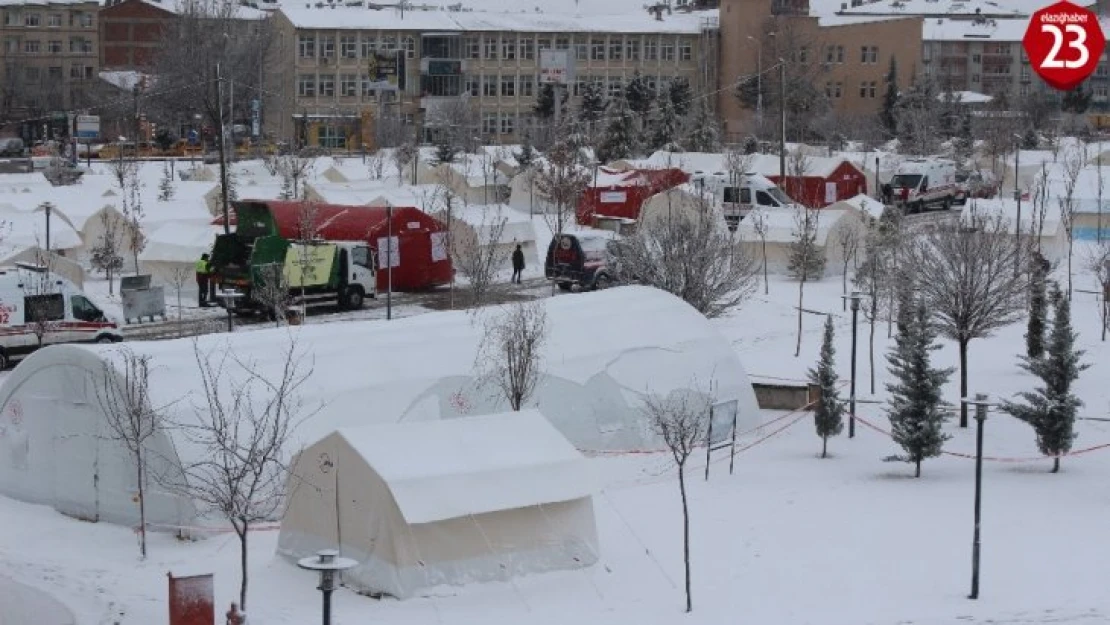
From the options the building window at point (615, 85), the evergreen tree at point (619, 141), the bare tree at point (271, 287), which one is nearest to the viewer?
the bare tree at point (271, 287)

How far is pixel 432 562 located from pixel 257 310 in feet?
61.8

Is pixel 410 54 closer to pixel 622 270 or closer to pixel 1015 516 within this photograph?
pixel 622 270

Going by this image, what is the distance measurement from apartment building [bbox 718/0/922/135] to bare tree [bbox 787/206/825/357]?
51.1 m

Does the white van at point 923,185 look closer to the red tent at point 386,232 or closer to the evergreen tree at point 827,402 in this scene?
the red tent at point 386,232

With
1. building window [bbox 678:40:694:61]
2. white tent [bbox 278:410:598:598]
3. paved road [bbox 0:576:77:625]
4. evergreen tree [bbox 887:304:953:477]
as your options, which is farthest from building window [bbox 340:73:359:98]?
paved road [bbox 0:576:77:625]

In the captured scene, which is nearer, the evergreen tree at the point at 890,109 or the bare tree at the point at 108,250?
the bare tree at the point at 108,250

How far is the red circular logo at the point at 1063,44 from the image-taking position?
58.3 ft

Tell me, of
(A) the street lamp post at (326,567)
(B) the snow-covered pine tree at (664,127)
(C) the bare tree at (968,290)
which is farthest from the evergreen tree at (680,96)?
(A) the street lamp post at (326,567)

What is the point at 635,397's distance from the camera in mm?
26203

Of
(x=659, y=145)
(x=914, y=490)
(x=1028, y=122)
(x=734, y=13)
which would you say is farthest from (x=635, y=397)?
(x=734, y=13)

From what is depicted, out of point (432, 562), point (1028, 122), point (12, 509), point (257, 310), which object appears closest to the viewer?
point (432, 562)

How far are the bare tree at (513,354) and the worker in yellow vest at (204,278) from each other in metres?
13.6

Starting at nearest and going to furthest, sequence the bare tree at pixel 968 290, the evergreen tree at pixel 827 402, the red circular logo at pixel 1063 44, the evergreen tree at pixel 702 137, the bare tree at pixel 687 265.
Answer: the red circular logo at pixel 1063 44 → the evergreen tree at pixel 827 402 → the bare tree at pixel 968 290 → the bare tree at pixel 687 265 → the evergreen tree at pixel 702 137

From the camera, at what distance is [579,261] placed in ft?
131
